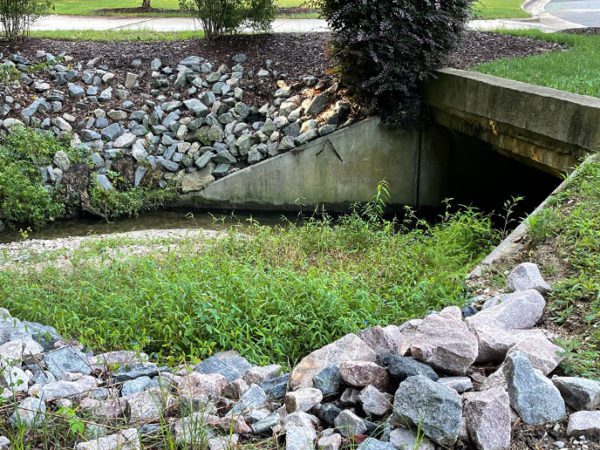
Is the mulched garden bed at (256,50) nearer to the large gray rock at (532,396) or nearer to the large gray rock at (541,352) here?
the large gray rock at (541,352)

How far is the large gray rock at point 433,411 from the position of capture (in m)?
3.06

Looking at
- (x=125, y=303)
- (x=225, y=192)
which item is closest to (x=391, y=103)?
(x=225, y=192)

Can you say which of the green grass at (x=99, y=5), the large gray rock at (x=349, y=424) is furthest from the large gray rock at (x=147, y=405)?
the green grass at (x=99, y=5)

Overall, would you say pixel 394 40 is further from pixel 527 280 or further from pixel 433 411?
pixel 433 411

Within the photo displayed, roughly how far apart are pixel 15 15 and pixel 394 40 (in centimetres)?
717

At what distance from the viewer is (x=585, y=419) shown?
316 centimetres

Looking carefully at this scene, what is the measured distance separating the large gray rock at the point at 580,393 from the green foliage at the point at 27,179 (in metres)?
8.35

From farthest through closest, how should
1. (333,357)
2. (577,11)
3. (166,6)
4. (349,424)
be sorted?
1. (166,6)
2. (577,11)
3. (333,357)
4. (349,424)

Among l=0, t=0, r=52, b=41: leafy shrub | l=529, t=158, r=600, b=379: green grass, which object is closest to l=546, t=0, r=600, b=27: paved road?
l=0, t=0, r=52, b=41: leafy shrub

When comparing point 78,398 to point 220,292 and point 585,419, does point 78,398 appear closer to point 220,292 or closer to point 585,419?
point 220,292

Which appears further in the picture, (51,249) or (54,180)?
(54,180)

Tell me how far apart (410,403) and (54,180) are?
28.3ft

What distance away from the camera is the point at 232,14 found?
12977 millimetres

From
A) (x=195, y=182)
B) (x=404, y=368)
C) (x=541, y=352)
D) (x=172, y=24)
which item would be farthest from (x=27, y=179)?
(x=172, y=24)
